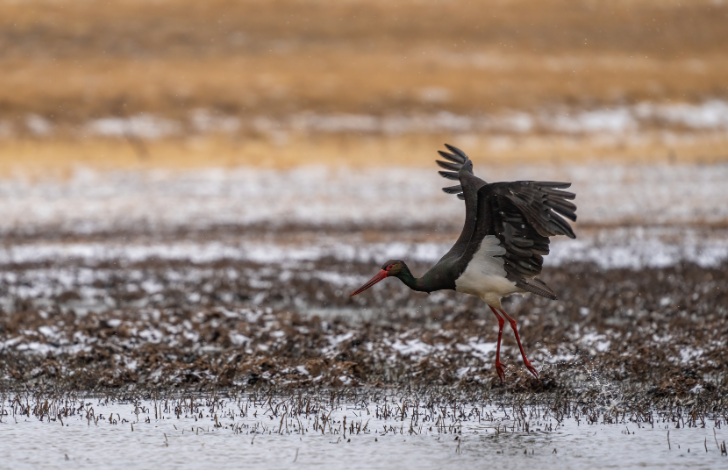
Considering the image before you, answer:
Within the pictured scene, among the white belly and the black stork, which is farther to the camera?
the white belly

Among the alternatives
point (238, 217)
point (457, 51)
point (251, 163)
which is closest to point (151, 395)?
point (238, 217)

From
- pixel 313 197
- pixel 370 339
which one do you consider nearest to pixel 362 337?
pixel 370 339

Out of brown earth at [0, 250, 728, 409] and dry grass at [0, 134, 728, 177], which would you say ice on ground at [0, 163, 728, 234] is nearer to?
dry grass at [0, 134, 728, 177]

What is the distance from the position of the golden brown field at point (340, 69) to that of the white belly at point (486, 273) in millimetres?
34921

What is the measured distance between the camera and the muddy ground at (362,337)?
1043 centimetres

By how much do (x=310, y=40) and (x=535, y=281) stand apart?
56637mm

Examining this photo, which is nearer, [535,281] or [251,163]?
[535,281]

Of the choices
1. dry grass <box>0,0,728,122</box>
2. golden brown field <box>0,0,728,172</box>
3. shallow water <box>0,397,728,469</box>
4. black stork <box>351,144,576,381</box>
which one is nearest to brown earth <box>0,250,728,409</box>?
shallow water <box>0,397,728,469</box>

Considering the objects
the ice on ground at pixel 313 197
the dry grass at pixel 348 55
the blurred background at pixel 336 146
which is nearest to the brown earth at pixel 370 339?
the blurred background at pixel 336 146

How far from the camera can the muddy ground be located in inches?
411

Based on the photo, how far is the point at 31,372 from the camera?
10.8 meters

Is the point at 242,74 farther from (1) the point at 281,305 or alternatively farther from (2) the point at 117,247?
(1) the point at 281,305

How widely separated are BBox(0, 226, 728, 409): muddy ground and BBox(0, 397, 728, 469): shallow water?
0.87m

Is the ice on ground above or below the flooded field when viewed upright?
above
